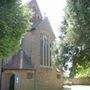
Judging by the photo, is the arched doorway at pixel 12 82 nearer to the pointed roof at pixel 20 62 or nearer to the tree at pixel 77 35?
the pointed roof at pixel 20 62

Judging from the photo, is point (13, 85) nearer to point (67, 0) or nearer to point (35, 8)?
point (35, 8)

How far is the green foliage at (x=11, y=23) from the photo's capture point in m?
18.9

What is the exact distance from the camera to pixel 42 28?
4016 centimetres

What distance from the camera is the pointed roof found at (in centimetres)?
3506

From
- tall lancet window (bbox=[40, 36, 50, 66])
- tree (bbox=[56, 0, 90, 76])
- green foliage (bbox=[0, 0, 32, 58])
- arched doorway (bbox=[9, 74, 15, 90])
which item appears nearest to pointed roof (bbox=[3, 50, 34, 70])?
arched doorway (bbox=[9, 74, 15, 90])

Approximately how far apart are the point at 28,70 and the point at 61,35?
1242 centimetres

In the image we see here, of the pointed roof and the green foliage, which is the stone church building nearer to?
the pointed roof

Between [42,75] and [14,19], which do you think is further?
[42,75]

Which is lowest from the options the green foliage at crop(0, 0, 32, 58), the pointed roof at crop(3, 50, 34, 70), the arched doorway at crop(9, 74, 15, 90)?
the arched doorway at crop(9, 74, 15, 90)

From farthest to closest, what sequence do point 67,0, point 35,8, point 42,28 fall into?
1. point 35,8
2. point 42,28
3. point 67,0

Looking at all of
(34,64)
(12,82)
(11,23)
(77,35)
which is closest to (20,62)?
(34,64)

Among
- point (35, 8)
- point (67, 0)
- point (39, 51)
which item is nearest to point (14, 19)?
point (67, 0)

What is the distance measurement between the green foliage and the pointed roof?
13.7 metres

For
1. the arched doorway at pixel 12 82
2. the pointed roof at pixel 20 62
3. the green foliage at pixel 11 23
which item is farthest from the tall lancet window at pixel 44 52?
the green foliage at pixel 11 23
